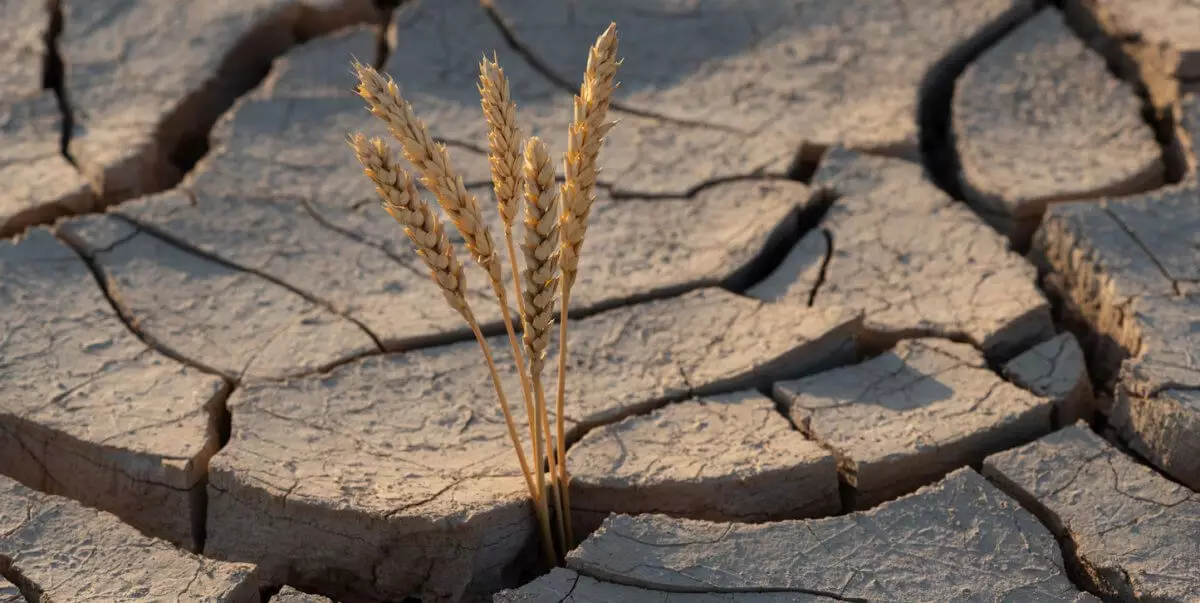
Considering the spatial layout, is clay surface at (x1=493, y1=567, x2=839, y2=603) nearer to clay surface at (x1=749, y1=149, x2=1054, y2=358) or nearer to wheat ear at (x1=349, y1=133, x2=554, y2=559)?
wheat ear at (x1=349, y1=133, x2=554, y2=559)

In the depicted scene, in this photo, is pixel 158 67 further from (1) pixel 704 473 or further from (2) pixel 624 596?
(2) pixel 624 596

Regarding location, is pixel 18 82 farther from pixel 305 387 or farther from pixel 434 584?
pixel 434 584

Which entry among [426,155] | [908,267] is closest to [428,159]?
[426,155]

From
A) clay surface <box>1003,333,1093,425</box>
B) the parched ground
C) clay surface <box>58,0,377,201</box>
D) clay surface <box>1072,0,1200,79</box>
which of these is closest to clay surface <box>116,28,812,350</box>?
the parched ground

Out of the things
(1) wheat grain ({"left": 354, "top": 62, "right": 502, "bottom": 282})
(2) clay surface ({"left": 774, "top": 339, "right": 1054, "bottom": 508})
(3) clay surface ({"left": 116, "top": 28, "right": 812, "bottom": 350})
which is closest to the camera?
(1) wheat grain ({"left": 354, "top": 62, "right": 502, "bottom": 282})

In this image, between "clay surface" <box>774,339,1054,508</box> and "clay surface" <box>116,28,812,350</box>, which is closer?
"clay surface" <box>774,339,1054,508</box>

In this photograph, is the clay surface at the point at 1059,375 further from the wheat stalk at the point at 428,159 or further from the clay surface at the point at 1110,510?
the wheat stalk at the point at 428,159
